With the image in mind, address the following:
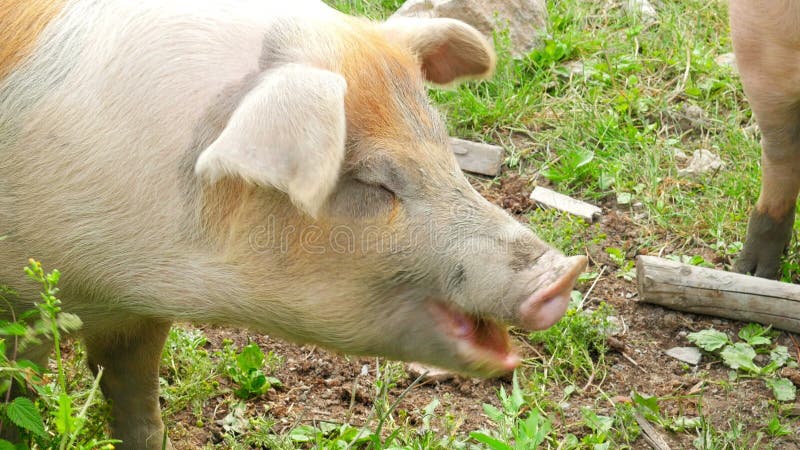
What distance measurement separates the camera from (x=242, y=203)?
2.51 m

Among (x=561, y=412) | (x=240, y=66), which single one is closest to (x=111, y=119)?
(x=240, y=66)

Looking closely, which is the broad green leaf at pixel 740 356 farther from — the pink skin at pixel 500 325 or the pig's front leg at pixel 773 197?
the pink skin at pixel 500 325

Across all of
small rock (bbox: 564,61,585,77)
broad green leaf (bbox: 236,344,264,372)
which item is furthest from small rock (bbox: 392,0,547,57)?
broad green leaf (bbox: 236,344,264,372)

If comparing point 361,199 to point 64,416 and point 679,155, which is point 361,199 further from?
point 679,155

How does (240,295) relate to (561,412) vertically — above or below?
above

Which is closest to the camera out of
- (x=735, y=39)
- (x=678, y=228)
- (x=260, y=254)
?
(x=260, y=254)

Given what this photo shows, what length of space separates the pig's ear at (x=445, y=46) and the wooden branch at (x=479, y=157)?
1.83 meters

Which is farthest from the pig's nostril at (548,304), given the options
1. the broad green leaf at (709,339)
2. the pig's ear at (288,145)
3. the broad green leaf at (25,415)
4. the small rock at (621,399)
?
the broad green leaf at (709,339)

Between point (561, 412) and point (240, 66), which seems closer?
point (240, 66)

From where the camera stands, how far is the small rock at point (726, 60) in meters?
5.56

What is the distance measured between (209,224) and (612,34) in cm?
388

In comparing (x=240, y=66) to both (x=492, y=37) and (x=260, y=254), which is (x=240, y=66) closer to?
(x=260, y=254)

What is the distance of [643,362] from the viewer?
3912 mm

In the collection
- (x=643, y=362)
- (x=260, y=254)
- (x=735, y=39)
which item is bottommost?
(x=643, y=362)
